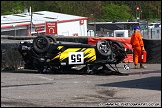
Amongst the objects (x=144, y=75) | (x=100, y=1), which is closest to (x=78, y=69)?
(x=144, y=75)

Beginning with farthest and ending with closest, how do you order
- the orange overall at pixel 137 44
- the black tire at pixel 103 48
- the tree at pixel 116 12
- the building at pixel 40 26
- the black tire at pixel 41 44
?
the tree at pixel 116 12
the building at pixel 40 26
the orange overall at pixel 137 44
the black tire at pixel 41 44
the black tire at pixel 103 48

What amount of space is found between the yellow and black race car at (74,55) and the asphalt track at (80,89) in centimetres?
40

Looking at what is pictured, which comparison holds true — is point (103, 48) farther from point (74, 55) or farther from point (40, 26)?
point (40, 26)

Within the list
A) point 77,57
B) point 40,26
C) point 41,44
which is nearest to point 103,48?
point 77,57

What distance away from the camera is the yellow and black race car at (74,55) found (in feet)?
51.0

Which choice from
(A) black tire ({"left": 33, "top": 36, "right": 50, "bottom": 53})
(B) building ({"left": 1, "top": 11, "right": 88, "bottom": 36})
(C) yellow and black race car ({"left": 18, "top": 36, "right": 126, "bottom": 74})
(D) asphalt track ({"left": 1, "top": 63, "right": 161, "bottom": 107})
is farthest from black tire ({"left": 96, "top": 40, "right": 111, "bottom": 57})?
(B) building ({"left": 1, "top": 11, "right": 88, "bottom": 36})

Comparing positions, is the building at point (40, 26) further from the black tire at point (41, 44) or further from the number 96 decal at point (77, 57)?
the number 96 decal at point (77, 57)

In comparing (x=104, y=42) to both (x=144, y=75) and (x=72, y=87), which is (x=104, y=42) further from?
(x=72, y=87)

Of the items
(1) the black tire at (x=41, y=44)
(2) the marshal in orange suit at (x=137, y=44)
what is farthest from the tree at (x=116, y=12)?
(1) the black tire at (x=41, y=44)

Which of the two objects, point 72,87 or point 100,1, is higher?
point 100,1

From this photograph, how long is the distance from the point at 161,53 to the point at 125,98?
9.18m

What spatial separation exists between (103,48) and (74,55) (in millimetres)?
969

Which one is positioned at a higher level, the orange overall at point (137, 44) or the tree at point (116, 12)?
the tree at point (116, 12)

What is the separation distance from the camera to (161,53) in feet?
63.4
